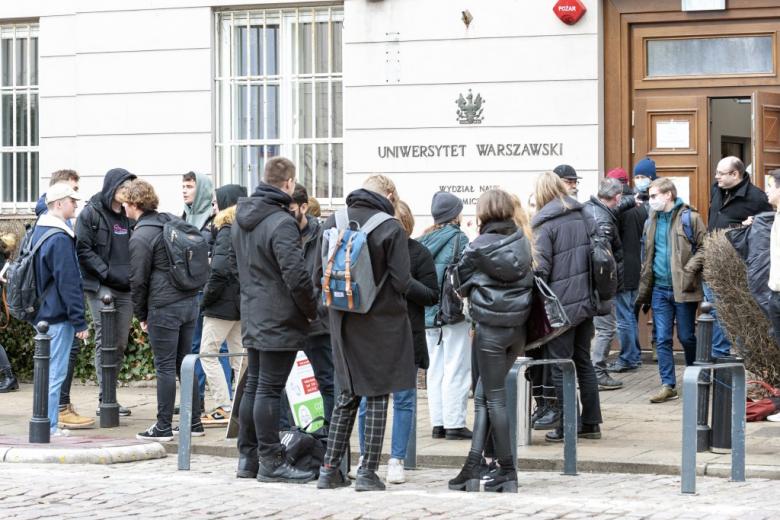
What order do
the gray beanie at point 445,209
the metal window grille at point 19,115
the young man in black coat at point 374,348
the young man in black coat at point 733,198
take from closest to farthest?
the young man in black coat at point 374,348
the gray beanie at point 445,209
the young man in black coat at point 733,198
the metal window grille at point 19,115

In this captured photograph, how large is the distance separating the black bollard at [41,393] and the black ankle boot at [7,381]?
11.0 feet

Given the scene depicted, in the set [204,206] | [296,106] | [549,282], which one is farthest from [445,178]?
[549,282]

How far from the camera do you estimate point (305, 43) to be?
50.1 ft

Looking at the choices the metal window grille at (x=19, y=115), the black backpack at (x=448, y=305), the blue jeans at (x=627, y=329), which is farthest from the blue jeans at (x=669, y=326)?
the metal window grille at (x=19, y=115)

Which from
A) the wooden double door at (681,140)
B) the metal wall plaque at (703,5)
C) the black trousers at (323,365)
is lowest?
the black trousers at (323,365)

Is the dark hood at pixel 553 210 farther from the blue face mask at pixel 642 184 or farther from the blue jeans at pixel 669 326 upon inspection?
the blue face mask at pixel 642 184

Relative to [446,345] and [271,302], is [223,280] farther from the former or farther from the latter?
[271,302]

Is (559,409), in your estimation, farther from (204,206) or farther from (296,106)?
(296,106)

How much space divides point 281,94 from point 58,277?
5680mm

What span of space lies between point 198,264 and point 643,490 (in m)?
3.77

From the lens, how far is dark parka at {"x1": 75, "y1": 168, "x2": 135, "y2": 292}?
1093 cm

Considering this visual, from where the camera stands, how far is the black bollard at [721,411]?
30.6ft

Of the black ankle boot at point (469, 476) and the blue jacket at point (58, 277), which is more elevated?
the blue jacket at point (58, 277)

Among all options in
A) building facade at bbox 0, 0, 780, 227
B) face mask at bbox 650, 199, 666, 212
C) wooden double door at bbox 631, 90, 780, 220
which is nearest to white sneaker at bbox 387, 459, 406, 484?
face mask at bbox 650, 199, 666, 212
